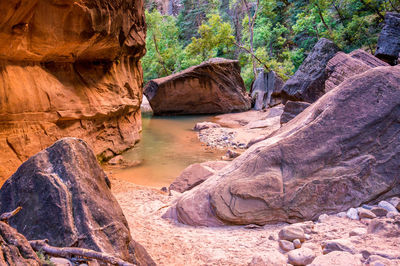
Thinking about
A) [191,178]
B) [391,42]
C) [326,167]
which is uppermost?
[391,42]

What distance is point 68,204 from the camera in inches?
84.1

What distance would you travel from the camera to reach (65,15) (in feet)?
19.4

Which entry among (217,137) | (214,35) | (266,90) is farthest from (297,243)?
(214,35)

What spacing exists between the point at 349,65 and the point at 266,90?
964cm

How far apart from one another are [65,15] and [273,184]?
5.03 meters

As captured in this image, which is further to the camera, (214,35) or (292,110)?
(214,35)

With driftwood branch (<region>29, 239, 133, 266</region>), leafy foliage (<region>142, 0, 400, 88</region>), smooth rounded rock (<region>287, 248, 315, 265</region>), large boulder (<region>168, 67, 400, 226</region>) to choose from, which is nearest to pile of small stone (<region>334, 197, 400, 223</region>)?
large boulder (<region>168, 67, 400, 226</region>)

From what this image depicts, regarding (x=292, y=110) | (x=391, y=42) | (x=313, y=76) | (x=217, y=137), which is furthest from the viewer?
(x=217, y=137)

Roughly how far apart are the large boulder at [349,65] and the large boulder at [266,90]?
25.4 feet

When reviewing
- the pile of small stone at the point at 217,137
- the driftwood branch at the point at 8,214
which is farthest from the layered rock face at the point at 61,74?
the driftwood branch at the point at 8,214

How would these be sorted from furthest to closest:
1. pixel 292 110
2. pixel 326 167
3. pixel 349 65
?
pixel 292 110
pixel 349 65
pixel 326 167

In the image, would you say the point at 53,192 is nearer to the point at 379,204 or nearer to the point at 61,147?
the point at 61,147

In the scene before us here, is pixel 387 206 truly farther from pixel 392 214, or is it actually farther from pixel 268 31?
pixel 268 31

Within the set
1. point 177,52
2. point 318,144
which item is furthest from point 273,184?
point 177,52
